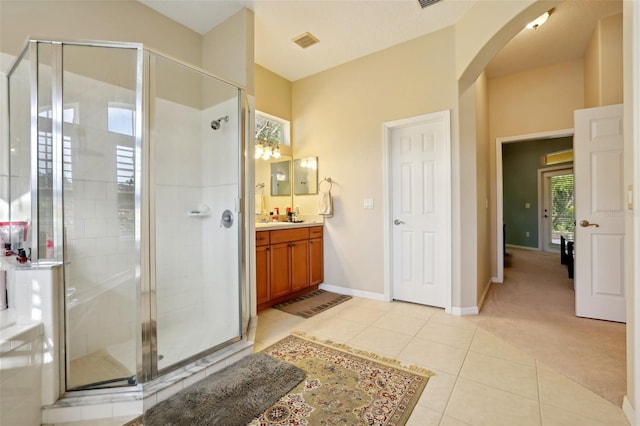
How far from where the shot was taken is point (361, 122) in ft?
11.5

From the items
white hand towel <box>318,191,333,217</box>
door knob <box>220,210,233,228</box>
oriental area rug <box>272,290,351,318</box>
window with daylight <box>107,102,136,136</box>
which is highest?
window with daylight <box>107,102,136,136</box>

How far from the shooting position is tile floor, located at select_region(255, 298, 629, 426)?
148cm

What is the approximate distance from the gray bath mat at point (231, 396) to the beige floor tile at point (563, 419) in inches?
52.0

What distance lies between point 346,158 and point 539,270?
395 centimetres

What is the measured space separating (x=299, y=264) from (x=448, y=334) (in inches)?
67.7

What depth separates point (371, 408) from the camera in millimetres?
1549

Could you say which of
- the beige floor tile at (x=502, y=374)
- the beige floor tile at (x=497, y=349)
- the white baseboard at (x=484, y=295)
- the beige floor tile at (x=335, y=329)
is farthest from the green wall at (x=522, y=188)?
the beige floor tile at (x=335, y=329)

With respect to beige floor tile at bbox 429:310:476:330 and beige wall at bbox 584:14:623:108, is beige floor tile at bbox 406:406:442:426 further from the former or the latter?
beige wall at bbox 584:14:623:108

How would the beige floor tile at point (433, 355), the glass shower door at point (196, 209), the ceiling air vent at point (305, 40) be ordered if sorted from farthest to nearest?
1. the ceiling air vent at point (305, 40)
2. the glass shower door at point (196, 209)
3. the beige floor tile at point (433, 355)

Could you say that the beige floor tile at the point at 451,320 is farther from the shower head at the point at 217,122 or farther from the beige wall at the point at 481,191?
the shower head at the point at 217,122

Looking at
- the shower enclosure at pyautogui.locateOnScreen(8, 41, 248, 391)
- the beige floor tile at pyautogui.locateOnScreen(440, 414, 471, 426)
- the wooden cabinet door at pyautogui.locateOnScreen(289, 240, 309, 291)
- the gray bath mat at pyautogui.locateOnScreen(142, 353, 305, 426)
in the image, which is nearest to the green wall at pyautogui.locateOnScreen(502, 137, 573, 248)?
the wooden cabinet door at pyautogui.locateOnScreen(289, 240, 309, 291)

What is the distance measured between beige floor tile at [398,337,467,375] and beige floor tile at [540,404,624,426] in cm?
48

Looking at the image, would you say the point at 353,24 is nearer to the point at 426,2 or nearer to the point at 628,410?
the point at 426,2

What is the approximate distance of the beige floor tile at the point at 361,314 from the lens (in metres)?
2.78
